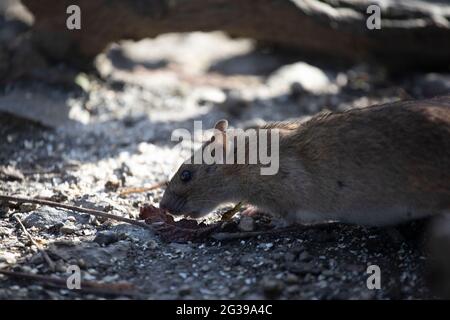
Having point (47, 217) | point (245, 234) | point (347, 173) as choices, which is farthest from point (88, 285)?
point (347, 173)

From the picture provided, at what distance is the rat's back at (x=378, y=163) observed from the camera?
480 cm

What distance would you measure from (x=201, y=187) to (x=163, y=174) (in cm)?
137

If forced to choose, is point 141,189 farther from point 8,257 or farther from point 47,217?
point 8,257

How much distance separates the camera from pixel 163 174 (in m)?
7.25

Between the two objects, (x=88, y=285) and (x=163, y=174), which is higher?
(x=163, y=174)

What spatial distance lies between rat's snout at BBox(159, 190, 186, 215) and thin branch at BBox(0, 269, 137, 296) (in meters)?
1.29

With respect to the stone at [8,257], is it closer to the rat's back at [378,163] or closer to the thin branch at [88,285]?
the thin branch at [88,285]

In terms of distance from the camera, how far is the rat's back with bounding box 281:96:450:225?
4.80 metres

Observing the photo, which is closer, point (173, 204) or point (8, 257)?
point (8, 257)

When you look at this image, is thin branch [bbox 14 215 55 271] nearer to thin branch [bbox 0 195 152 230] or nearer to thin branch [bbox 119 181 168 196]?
thin branch [bbox 0 195 152 230]

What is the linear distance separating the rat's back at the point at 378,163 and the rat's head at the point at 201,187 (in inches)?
27.4

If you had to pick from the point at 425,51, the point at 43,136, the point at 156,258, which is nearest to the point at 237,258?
the point at 156,258

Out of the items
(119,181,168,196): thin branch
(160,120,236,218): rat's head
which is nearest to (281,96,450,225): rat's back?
(160,120,236,218): rat's head

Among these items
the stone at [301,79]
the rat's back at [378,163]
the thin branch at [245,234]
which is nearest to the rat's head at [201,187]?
the thin branch at [245,234]
